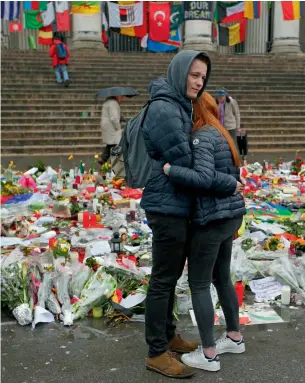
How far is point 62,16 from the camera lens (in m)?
21.4

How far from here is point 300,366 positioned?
3.28 m

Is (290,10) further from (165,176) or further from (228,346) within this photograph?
(165,176)

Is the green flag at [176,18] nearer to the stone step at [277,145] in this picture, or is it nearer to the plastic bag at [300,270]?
the stone step at [277,145]

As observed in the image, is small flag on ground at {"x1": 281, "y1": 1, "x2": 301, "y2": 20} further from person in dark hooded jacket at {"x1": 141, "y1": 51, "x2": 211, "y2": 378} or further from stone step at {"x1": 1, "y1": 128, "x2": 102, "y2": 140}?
person in dark hooded jacket at {"x1": 141, "y1": 51, "x2": 211, "y2": 378}

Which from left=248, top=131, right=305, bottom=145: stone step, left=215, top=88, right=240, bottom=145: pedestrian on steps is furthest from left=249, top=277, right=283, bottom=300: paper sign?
left=248, top=131, right=305, bottom=145: stone step

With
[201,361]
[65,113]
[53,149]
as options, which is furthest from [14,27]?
[201,361]

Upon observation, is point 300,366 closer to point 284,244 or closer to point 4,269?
point 284,244

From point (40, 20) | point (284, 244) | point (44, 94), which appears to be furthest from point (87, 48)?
point (284, 244)

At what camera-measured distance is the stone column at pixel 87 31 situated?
20.3 metres

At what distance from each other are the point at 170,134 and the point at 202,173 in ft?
0.85

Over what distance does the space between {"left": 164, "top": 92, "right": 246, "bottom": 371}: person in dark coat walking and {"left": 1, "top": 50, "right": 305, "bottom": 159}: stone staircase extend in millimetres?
9883

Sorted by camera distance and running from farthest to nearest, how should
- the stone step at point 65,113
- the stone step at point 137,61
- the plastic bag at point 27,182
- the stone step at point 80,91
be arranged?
1. the stone step at point 137,61
2. the stone step at point 80,91
3. the stone step at point 65,113
4. the plastic bag at point 27,182

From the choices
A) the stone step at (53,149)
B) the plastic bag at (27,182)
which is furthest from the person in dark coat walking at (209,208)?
the stone step at (53,149)

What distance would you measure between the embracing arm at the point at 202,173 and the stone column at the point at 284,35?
20.5 meters
